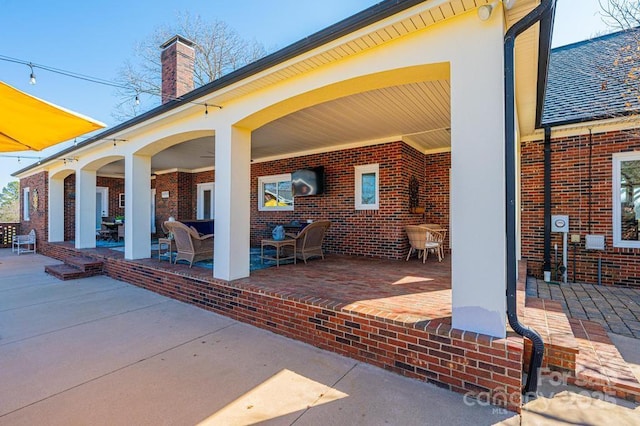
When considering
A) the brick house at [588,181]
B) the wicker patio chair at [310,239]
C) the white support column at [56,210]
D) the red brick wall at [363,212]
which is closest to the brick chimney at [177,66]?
the red brick wall at [363,212]

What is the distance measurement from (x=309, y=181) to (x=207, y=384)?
6154 millimetres

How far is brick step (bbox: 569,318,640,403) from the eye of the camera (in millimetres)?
2537

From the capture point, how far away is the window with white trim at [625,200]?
18.3 feet

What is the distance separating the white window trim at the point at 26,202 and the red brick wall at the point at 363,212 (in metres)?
12.3

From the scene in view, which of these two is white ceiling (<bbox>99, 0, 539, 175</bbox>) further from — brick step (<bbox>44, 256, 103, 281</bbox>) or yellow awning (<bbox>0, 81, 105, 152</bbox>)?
brick step (<bbox>44, 256, 103, 281</bbox>)

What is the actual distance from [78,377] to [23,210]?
15.9 meters

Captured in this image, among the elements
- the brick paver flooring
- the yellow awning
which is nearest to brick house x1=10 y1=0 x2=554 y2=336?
the yellow awning

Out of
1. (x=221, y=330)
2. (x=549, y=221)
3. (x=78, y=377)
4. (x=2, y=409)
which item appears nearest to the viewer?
(x=2, y=409)

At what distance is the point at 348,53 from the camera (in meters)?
3.26

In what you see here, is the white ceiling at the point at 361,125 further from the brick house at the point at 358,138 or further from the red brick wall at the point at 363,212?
the red brick wall at the point at 363,212

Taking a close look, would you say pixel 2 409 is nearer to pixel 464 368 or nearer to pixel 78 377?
pixel 78 377

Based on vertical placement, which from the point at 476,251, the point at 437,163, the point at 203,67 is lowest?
the point at 476,251

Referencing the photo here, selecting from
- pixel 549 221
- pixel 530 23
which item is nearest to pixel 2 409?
pixel 530 23

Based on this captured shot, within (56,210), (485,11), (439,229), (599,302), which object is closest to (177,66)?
(56,210)
